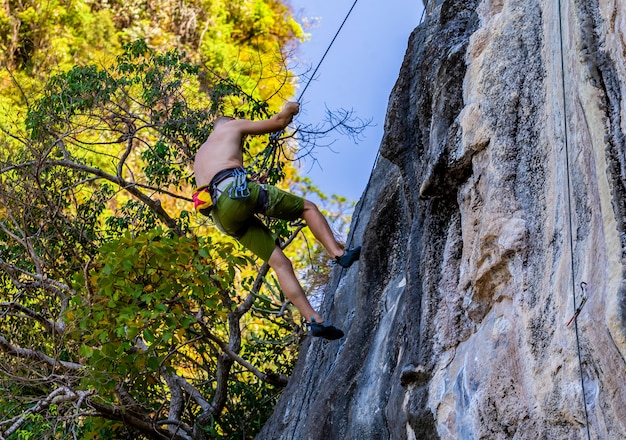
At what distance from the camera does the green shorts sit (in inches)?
231

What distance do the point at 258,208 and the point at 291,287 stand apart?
1.75 feet

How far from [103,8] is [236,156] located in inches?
541

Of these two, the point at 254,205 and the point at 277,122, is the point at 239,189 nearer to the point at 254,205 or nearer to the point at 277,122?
the point at 254,205

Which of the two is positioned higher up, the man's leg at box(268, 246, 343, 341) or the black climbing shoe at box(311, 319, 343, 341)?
the man's leg at box(268, 246, 343, 341)

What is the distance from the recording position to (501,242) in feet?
14.2

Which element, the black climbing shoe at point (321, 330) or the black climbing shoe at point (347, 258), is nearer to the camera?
the black climbing shoe at point (321, 330)

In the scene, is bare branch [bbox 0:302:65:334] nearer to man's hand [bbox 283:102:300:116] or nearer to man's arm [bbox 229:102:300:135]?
man's arm [bbox 229:102:300:135]

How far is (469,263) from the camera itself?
4676 millimetres

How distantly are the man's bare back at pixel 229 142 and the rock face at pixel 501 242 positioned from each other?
0.68 metres

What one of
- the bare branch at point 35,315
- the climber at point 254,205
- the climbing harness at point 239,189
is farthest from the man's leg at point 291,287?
the bare branch at point 35,315

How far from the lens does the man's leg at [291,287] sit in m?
5.75

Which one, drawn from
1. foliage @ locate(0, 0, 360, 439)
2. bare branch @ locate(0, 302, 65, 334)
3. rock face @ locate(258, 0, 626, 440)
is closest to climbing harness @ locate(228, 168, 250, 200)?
foliage @ locate(0, 0, 360, 439)

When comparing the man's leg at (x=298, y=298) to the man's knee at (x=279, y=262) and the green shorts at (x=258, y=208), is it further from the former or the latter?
the green shorts at (x=258, y=208)

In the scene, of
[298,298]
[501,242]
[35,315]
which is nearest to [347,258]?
[298,298]
